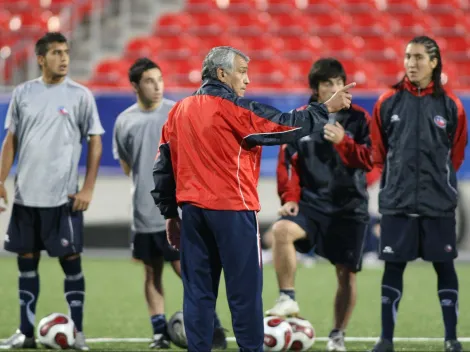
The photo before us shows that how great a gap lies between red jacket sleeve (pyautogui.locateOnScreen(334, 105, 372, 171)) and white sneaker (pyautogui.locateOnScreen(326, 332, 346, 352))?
1105 mm

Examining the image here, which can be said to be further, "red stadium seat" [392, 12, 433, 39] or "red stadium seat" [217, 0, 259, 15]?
"red stadium seat" [217, 0, 259, 15]

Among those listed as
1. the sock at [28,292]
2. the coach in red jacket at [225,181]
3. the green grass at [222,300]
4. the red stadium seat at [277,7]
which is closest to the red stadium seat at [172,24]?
the red stadium seat at [277,7]

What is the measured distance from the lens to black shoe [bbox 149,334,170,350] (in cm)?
675

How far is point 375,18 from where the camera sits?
622 inches

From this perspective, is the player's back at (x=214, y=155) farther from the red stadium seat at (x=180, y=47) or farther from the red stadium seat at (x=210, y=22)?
the red stadium seat at (x=210, y=22)

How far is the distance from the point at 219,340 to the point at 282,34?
9481mm

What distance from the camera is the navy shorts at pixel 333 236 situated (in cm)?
674

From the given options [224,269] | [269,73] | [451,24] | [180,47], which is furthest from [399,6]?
[224,269]

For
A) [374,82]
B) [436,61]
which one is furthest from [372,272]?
[436,61]

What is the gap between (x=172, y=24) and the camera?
15742 millimetres

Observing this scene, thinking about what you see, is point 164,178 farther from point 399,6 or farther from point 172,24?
point 399,6

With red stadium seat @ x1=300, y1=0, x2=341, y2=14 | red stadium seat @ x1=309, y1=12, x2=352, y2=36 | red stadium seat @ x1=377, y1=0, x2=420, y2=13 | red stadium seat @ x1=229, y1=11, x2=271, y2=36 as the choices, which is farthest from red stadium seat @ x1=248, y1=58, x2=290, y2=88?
red stadium seat @ x1=377, y1=0, x2=420, y2=13

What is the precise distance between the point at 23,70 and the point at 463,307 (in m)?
8.16

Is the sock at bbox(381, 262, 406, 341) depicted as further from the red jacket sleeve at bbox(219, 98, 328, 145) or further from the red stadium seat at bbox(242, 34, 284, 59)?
the red stadium seat at bbox(242, 34, 284, 59)
